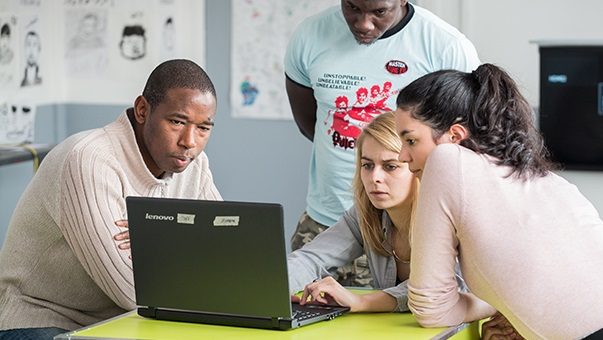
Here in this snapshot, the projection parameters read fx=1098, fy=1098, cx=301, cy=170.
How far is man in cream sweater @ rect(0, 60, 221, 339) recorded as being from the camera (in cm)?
233

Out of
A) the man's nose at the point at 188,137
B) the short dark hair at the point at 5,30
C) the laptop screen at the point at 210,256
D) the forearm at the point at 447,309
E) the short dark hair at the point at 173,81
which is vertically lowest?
the forearm at the point at 447,309

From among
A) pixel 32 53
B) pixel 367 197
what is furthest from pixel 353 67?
pixel 32 53

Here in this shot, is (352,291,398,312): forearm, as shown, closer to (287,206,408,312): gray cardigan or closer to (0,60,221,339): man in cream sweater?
(287,206,408,312): gray cardigan

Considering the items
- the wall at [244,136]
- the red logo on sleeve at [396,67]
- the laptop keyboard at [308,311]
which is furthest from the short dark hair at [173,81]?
the wall at [244,136]

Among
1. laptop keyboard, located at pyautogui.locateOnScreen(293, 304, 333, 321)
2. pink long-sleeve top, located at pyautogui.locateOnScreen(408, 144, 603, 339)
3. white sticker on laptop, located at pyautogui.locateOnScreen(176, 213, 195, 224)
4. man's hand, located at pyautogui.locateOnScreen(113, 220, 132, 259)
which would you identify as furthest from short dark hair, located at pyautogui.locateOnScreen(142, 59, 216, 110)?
pink long-sleeve top, located at pyautogui.locateOnScreen(408, 144, 603, 339)

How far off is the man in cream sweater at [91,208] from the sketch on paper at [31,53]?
2.31 metres

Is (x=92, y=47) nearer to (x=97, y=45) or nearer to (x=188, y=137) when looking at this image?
(x=97, y=45)

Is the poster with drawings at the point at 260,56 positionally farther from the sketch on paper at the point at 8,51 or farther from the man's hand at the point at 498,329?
the man's hand at the point at 498,329

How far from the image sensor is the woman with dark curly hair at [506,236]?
1.99 meters

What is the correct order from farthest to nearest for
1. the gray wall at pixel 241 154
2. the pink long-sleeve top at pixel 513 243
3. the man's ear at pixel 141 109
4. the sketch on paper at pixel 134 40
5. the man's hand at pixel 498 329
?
the sketch on paper at pixel 134 40 < the gray wall at pixel 241 154 < the man's ear at pixel 141 109 < the man's hand at pixel 498 329 < the pink long-sleeve top at pixel 513 243

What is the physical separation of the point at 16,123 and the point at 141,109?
229cm

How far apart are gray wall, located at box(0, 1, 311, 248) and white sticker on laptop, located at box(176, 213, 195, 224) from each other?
246cm

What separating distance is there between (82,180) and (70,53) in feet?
8.82

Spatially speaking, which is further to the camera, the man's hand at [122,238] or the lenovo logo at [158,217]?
the man's hand at [122,238]
